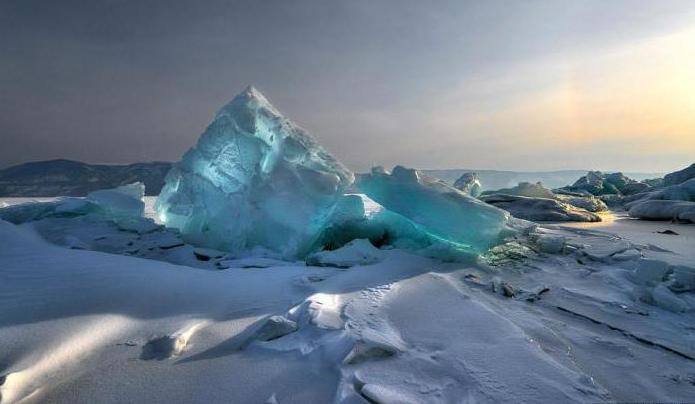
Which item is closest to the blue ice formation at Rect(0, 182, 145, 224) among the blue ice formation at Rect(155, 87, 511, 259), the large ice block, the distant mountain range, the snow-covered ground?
the blue ice formation at Rect(155, 87, 511, 259)

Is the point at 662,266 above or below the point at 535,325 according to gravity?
above

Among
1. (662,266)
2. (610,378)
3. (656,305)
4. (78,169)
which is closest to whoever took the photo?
(610,378)

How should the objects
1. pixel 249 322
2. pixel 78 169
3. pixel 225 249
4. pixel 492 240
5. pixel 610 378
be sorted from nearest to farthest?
1. pixel 610 378
2. pixel 249 322
3. pixel 492 240
4. pixel 225 249
5. pixel 78 169

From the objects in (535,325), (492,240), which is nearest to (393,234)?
(492,240)

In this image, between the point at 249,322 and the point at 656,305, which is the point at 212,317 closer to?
the point at 249,322

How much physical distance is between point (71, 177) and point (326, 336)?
72771 millimetres

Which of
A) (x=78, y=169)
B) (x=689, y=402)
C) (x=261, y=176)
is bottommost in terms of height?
(x=689, y=402)

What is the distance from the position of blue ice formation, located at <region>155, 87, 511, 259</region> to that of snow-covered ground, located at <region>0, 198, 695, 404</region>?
138 centimetres

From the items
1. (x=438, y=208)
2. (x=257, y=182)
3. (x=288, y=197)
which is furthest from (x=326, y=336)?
(x=257, y=182)

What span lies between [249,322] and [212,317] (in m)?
0.30

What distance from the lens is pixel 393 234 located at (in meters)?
5.41

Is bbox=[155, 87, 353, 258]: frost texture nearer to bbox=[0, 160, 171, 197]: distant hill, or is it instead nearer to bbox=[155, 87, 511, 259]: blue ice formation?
bbox=[155, 87, 511, 259]: blue ice formation

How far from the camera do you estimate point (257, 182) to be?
528cm

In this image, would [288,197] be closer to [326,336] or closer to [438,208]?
[438,208]
